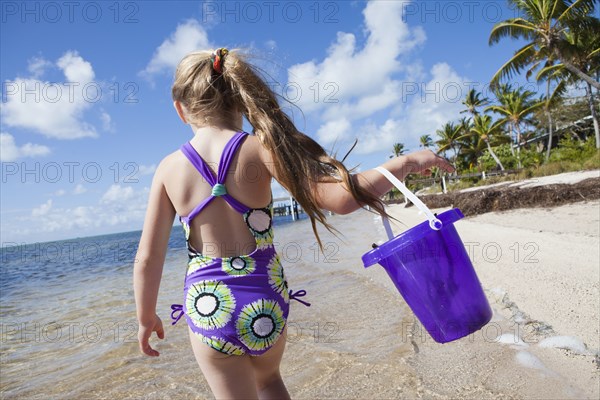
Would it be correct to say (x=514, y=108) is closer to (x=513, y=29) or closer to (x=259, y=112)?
(x=513, y=29)

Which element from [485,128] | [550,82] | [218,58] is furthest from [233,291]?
[485,128]

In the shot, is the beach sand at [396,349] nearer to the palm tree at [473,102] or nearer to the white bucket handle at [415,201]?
the white bucket handle at [415,201]

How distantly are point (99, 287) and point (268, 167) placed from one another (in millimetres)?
11158

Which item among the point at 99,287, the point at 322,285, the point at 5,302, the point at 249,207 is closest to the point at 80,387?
the point at 249,207

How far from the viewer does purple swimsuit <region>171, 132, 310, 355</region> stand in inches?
57.3

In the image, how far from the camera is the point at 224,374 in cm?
146

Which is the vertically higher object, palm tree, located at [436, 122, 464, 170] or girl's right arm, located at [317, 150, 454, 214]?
palm tree, located at [436, 122, 464, 170]

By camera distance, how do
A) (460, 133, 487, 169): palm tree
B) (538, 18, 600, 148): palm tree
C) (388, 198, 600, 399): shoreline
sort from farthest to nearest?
(460, 133, 487, 169): palm tree, (538, 18, 600, 148): palm tree, (388, 198, 600, 399): shoreline

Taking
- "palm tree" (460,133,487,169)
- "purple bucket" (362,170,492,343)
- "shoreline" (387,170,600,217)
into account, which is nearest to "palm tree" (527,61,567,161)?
"palm tree" (460,133,487,169)

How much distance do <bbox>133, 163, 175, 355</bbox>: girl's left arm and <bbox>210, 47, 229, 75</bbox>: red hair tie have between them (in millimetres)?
445

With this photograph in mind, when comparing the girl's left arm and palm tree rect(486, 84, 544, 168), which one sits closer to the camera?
the girl's left arm

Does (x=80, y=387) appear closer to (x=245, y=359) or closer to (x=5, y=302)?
(x=245, y=359)

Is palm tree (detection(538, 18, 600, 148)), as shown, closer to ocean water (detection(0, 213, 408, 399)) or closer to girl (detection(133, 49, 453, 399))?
ocean water (detection(0, 213, 408, 399))

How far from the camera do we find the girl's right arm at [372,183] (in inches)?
53.1
